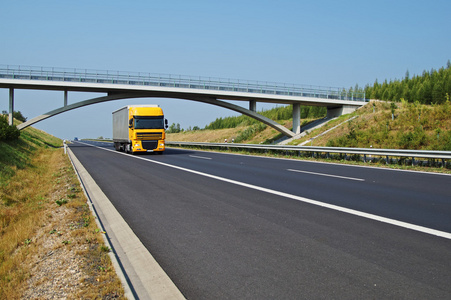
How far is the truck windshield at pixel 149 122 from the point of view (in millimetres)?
24625

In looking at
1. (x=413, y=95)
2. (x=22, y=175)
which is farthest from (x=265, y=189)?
(x=413, y=95)

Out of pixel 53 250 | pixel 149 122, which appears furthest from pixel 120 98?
pixel 53 250

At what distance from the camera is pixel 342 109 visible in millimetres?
44531

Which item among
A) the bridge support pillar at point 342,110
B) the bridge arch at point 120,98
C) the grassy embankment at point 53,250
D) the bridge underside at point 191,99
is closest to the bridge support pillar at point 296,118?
the bridge underside at point 191,99

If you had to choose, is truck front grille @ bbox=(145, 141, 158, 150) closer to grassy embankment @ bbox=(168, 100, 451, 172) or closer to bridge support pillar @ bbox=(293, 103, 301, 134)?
grassy embankment @ bbox=(168, 100, 451, 172)

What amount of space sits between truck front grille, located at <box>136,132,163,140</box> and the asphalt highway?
1615 cm

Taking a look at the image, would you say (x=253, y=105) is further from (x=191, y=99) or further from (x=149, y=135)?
(x=149, y=135)

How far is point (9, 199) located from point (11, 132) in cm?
1567

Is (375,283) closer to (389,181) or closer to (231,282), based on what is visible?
(231,282)

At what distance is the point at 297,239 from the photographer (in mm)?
4629

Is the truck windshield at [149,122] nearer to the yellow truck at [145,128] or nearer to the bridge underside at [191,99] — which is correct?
the yellow truck at [145,128]

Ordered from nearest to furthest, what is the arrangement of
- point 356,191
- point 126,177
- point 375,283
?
1. point 375,283
2. point 356,191
3. point 126,177

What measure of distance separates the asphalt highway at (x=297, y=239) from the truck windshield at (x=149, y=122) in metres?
16.4

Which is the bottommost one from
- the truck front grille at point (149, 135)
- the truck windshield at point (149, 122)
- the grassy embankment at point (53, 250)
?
the grassy embankment at point (53, 250)
